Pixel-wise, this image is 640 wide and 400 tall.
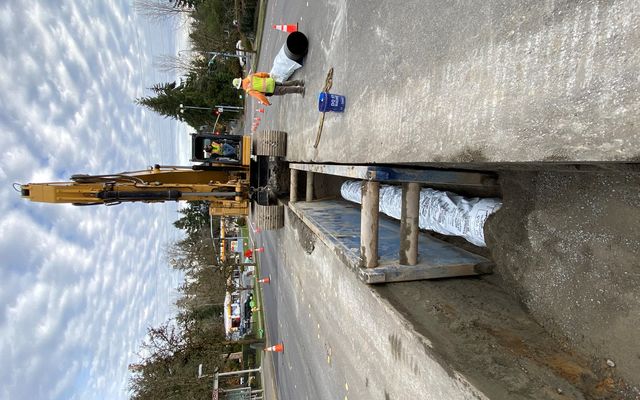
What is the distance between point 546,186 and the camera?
2830mm

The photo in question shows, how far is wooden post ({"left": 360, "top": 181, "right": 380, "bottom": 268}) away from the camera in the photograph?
11.8ft

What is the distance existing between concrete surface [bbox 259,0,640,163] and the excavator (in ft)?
13.9

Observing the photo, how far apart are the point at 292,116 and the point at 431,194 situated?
4.71 metres

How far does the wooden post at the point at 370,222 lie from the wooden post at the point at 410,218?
0.85 ft

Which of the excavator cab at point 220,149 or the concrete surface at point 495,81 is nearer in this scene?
the concrete surface at point 495,81

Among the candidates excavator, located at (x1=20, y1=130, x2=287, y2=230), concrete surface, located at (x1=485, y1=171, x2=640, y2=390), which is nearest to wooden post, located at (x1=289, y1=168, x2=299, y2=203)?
excavator, located at (x1=20, y1=130, x2=287, y2=230)

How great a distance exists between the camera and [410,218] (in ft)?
11.7

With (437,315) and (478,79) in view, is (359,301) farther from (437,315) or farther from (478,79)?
(478,79)

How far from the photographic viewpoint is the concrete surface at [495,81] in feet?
5.49

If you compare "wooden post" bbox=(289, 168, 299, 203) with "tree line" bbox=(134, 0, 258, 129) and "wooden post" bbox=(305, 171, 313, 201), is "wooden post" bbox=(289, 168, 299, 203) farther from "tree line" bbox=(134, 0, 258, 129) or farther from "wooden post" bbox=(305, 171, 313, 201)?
"tree line" bbox=(134, 0, 258, 129)

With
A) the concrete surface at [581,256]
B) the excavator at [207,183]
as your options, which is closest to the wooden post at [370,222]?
the concrete surface at [581,256]

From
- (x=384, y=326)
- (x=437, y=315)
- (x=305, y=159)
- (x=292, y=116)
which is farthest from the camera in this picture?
(x=292, y=116)

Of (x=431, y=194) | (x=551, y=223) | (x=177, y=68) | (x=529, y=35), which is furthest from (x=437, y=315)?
(x=177, y=68)

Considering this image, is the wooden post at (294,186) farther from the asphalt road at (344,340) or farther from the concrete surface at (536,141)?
the concrete surface at (536,141)
